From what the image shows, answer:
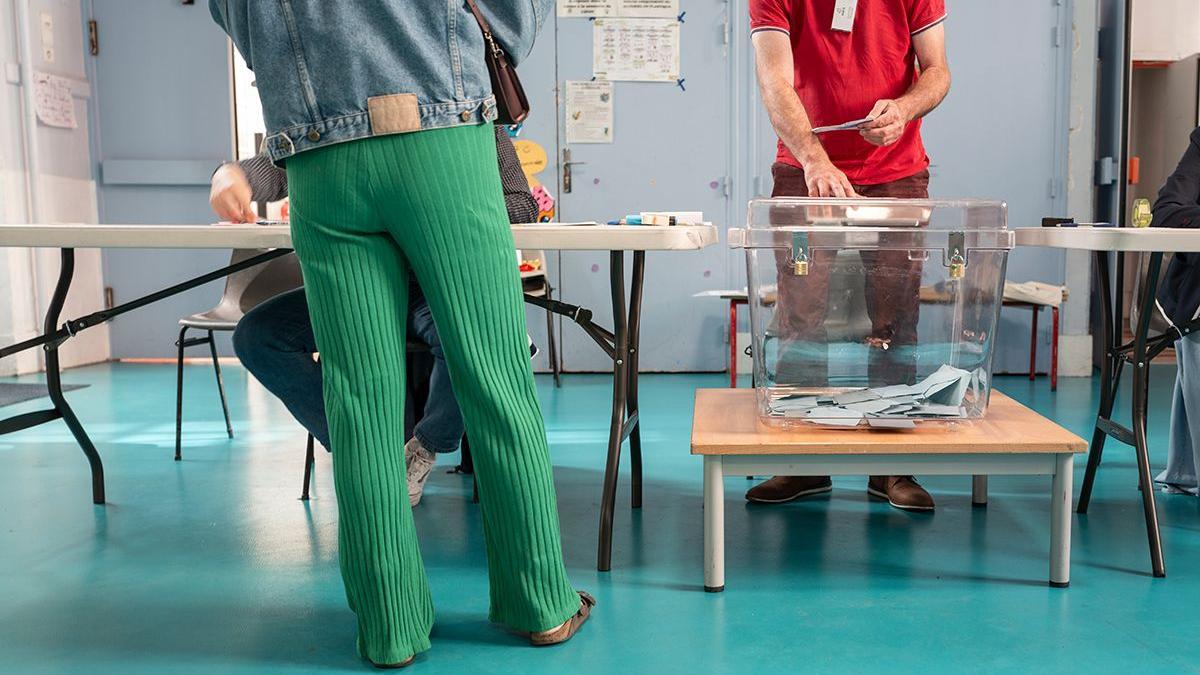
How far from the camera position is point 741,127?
5359 mm

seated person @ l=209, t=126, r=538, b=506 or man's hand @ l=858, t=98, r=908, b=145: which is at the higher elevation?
man's hand @ l=858, t=98, r=908, b=145

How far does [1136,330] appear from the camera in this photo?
2352 mm

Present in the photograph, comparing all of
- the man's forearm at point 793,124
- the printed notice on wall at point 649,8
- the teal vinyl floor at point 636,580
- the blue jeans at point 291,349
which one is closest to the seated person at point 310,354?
the blue jeans at point 291,349

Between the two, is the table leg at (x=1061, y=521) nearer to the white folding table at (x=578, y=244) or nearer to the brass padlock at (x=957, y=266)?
the brass padlock at (x=957, y=266)

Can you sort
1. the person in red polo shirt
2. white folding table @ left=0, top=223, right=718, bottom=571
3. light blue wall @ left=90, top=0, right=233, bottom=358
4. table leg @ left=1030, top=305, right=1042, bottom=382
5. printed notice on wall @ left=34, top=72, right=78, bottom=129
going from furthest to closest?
light blue wall @ left=90, top=0, right=233, bottom=358
printed notice on wall @ left=34, top=72, right=78, bottom=129
table leg @ left=1030, top=305, right=1042, bottom=382
the person in red polo shirt
white folding table @ left=0, top=223, right=718, bottom=571

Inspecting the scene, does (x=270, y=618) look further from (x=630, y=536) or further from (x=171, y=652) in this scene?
(x=630, y=536)

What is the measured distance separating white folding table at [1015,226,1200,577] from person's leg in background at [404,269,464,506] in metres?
1.32

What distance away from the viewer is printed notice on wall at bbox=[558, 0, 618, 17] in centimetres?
528

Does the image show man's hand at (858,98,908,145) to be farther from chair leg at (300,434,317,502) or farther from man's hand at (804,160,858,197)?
chair leg at (300,434,317,502)

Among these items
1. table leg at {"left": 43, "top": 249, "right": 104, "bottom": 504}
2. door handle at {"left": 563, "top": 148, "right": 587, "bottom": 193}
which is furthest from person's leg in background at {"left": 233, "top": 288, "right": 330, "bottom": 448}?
door handle at {"left": 563, "top": 148, "right": 587, "bottom": 193}

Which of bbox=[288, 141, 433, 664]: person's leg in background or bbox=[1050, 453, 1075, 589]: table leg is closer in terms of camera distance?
bbox=[288, 141, 433, 664]: person's leg in background

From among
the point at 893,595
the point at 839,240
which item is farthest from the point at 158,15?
the point at 893,595

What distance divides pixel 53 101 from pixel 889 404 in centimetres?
510

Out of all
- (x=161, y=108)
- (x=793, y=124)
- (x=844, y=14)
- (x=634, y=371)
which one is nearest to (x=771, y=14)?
(x=844, y=14)
